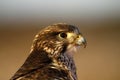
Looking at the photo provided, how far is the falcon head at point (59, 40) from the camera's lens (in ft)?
9.09

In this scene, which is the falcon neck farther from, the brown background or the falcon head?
the brown background

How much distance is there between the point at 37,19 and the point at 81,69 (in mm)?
651

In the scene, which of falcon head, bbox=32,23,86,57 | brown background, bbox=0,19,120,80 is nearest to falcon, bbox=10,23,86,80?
falcon head, bbox=32,23,86,57

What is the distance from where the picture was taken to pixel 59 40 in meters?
2.79

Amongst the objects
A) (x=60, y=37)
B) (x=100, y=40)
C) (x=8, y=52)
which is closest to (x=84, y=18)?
(x=100, y=40)

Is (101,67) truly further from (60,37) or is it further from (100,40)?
(60,37)

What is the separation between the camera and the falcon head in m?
2.77

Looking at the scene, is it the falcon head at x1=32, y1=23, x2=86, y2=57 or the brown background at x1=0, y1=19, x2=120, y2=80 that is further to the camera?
the brown background at x1=0, y1=19, x2=120, y2=80

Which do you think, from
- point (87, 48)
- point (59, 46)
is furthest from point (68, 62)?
point (87, 48)

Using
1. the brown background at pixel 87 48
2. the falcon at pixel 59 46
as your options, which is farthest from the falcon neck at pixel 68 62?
the brown background at pixel 87 48

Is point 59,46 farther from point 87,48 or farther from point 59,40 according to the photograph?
point 87,48

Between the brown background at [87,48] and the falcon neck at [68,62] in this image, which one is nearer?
the falcon neck at [68,62]

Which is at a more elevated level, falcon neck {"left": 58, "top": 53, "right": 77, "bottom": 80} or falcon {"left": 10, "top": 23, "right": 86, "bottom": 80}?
falcon {"left": 10, "top": 23, "right": 86, "bottom": 80}

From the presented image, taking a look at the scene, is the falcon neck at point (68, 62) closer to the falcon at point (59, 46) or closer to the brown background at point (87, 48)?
the falcon at point (59, 46)
